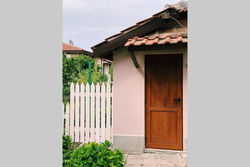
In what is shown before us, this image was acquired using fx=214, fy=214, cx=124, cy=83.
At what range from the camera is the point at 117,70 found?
17.3 ft

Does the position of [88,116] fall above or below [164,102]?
below

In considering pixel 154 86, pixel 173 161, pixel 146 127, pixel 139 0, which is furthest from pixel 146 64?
pixel 139 0

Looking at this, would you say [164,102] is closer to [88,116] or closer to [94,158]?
[88,116]

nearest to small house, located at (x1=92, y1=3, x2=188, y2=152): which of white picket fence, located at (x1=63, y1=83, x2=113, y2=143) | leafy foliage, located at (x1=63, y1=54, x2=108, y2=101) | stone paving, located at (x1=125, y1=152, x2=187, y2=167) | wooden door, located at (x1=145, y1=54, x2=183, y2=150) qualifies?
wooden door, located at (x1=145, y1=54, x2=183, y2=150)

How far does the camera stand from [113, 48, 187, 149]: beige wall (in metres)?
5.11

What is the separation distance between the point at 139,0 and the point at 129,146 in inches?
201

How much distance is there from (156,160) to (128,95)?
160cm

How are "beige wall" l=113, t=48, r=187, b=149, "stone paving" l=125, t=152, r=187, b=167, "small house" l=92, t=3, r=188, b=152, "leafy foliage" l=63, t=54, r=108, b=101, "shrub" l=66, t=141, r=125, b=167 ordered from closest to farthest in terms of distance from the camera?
"shrub" l=66, t=141, r=125, b=167 < "stone paving" l=125, t=152, r=187, b=167 < "small house" l=92, t=3, r=188, b=152 < "beige wall" l=113, t=48, r=187, b=149 < "leafy foliage" l=63, t=54, r=108, b=101

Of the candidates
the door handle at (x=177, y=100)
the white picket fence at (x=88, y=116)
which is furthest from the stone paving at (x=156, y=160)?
the door handle at (x=177, y=100)

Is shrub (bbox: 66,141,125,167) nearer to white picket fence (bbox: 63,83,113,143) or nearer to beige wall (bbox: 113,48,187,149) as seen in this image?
beige wall (bbox: 113,48,187,149)

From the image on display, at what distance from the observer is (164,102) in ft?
16.6

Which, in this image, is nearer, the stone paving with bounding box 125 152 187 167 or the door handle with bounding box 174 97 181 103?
the stone paving with bounding box 125 152 187 167

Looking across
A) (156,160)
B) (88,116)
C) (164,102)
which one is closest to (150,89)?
(164,102)

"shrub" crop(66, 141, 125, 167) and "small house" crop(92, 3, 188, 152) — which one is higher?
"small house" crop(92, 3, 188, 152)
